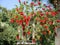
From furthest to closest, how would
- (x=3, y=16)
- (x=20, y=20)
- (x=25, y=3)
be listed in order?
1. (x=3, y=16)
2. (x=25, y=3)
3. (x=20, y=20)

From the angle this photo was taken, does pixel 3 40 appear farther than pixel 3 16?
No

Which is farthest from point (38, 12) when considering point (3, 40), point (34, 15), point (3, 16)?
point (3, 16)

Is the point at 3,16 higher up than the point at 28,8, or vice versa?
the point at 28,8

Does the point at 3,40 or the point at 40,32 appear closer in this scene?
the point at 40,32

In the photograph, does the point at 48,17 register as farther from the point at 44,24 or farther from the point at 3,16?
the point at 3,16

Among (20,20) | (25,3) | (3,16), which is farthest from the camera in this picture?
(3,16)

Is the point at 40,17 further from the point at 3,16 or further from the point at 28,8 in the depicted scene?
the point at 3,16

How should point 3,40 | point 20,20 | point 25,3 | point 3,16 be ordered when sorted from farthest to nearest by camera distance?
point 3,16 → point 3,40 → point 25,3 → point 20,20

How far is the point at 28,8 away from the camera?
1295 cm

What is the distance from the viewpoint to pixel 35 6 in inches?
507

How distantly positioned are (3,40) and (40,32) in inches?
202

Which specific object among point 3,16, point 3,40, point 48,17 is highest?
point 48,17

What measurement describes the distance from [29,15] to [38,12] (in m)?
0.55

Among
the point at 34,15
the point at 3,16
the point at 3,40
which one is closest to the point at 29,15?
the point at 34,15
